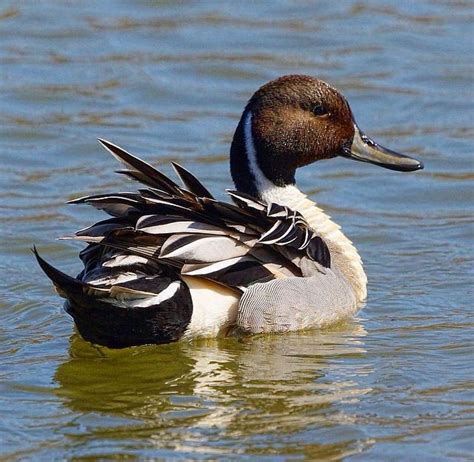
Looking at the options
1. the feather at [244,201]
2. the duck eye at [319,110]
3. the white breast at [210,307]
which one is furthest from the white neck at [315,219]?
the white breast at [210,307]

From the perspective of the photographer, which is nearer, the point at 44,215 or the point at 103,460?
the point at 103,460

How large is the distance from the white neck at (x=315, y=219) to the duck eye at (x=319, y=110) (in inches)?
14.5

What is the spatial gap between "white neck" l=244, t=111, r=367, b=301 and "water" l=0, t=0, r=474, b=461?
27 centimetres

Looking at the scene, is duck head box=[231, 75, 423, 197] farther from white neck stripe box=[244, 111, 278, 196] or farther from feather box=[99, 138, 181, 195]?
feather box=[99, 138, 181, 195]

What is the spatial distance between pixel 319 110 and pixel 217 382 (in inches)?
74.4

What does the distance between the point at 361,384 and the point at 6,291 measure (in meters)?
2.54

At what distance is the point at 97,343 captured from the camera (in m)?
6.83

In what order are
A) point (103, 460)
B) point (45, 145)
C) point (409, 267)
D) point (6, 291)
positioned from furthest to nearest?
point (45, 145) < point (409, 267) < point (6, 291) < point (103, 460)

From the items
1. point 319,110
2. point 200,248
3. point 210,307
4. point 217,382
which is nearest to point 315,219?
point 319,110

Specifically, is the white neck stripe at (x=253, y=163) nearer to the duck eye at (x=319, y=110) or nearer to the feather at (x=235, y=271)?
the duck eye at (x=319, y=110)

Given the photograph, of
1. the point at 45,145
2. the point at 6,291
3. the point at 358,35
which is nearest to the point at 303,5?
the point at 358,35

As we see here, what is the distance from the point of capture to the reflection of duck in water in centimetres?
605

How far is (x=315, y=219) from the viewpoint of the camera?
7883 millimetres

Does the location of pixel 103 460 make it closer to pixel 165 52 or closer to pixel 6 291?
pixel 6 291
